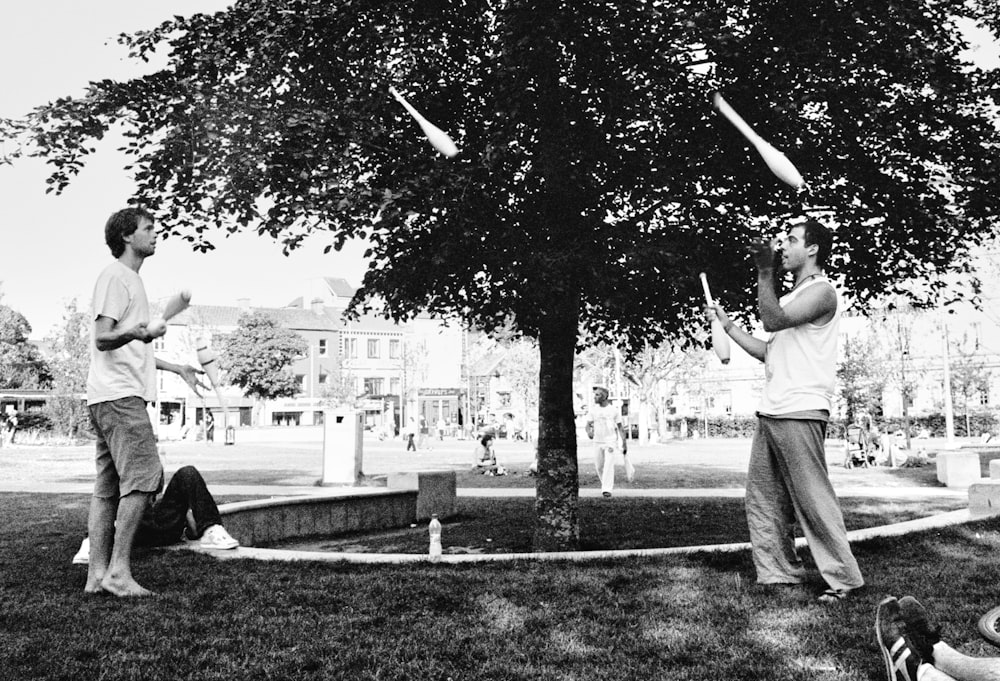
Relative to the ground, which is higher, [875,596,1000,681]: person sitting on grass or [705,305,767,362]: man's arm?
[705,305,767,362]: man's arm

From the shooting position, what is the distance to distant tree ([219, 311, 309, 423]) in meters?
71.9

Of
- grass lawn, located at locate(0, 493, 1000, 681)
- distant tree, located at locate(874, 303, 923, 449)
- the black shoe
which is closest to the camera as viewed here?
the black shoe

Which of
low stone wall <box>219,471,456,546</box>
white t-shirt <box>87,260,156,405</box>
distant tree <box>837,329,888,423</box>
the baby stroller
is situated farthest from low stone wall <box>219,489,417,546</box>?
distant tree <box>837,329,888,423</box>

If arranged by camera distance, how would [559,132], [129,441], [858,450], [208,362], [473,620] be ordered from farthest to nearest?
[858,450]
[559,132]
[208,362]
[129,441]
[473,620]

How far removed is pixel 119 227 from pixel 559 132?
10.8 feet

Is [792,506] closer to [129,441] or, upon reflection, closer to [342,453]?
[129,441]

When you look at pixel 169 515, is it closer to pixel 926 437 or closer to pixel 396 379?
pixel 926 437

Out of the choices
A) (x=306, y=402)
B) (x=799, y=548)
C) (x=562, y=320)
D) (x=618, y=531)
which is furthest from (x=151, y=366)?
(x=306, y=402)

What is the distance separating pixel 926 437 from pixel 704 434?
1474 centimetres

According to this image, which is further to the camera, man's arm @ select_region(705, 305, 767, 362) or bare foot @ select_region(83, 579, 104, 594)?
bare foot @ select_region(83, 579, 104, 594)

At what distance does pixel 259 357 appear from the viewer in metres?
72.2

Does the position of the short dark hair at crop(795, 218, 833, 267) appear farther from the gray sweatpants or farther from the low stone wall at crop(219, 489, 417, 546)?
the low stone wall at crop(219, 489, 417, 546)

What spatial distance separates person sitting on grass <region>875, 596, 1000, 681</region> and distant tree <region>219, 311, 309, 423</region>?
7145 centimetres

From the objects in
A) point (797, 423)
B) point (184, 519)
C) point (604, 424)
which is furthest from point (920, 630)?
point (604, 424)
